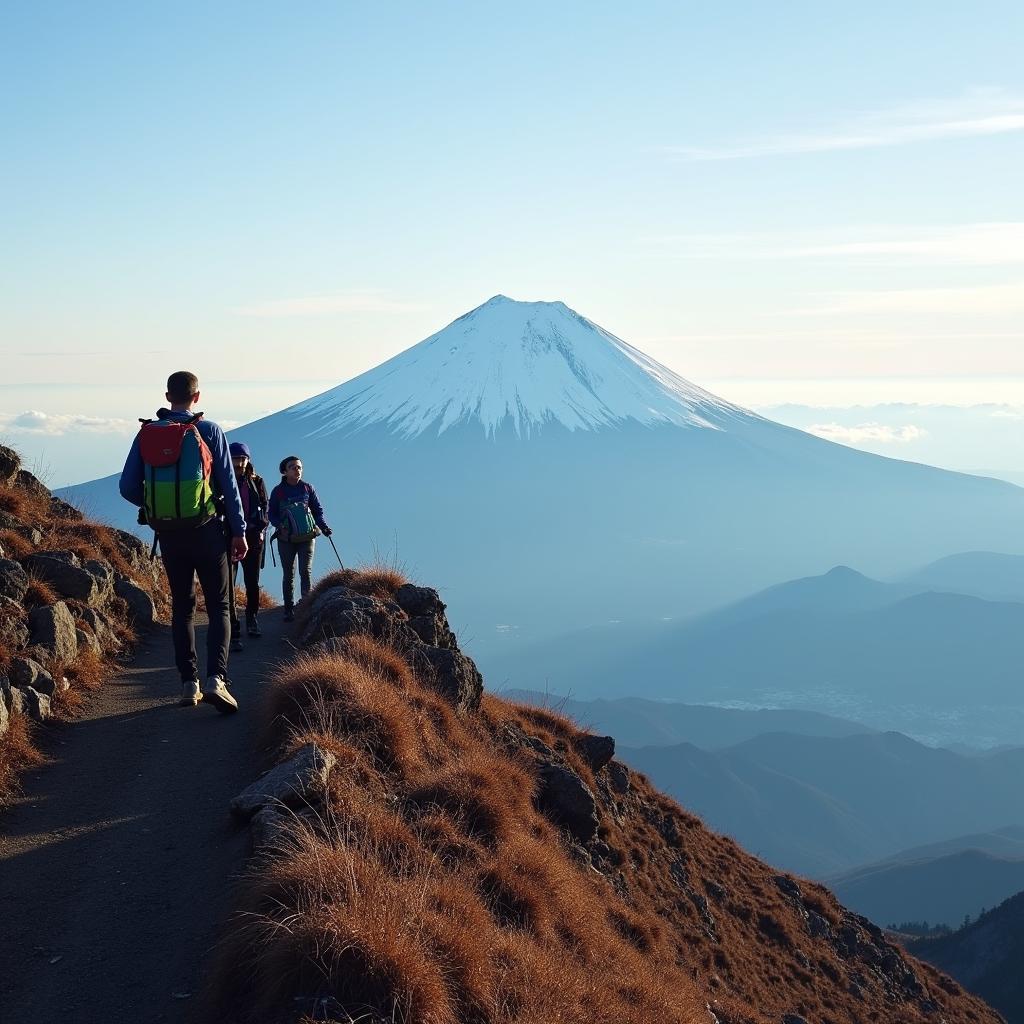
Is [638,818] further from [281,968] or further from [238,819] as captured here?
[281,968]

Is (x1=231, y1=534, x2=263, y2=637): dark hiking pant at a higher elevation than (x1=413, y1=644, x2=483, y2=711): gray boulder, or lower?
higher

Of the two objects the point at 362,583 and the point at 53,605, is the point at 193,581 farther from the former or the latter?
the point at 362,583

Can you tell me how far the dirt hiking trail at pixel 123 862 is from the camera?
4.83 m

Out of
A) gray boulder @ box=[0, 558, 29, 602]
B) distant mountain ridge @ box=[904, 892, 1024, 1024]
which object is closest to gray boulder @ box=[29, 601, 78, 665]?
gray boulder @ box=[0, 558, 29, 602]

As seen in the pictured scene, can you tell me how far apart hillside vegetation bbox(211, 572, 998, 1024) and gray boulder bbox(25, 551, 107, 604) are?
2279 mm

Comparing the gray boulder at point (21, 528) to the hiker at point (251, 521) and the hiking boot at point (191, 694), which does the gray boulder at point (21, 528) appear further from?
the hiking boot at point (191, 694)

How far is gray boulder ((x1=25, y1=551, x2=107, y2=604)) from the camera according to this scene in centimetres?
1024

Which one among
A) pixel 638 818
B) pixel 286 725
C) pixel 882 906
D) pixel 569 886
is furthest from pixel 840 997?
pixel 882 906

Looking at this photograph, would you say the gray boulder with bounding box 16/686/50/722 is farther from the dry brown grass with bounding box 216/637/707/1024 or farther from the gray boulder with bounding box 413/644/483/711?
the gray boulder with bounding box 413/644/483/711

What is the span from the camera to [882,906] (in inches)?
5625

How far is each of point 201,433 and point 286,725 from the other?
8.13 ft

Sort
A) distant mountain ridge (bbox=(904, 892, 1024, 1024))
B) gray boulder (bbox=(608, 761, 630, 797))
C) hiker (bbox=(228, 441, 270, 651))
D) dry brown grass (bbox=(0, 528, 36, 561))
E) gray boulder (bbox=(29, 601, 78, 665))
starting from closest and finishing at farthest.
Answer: gray boulder (bbox=(29, 601, 78, 665))
dry brown grass (bbox=(0, 528, 36, 561))
hiker (bbox=(228, 441, 270, 651))
gray boulder (bbox=(608, 761, 630, 797))
distant mountain ridge (bbox=(904, 892, 1024, 1024))

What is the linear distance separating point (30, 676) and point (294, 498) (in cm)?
552

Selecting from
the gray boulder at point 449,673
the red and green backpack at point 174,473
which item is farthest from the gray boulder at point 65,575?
the gray boulder at point 449,673
